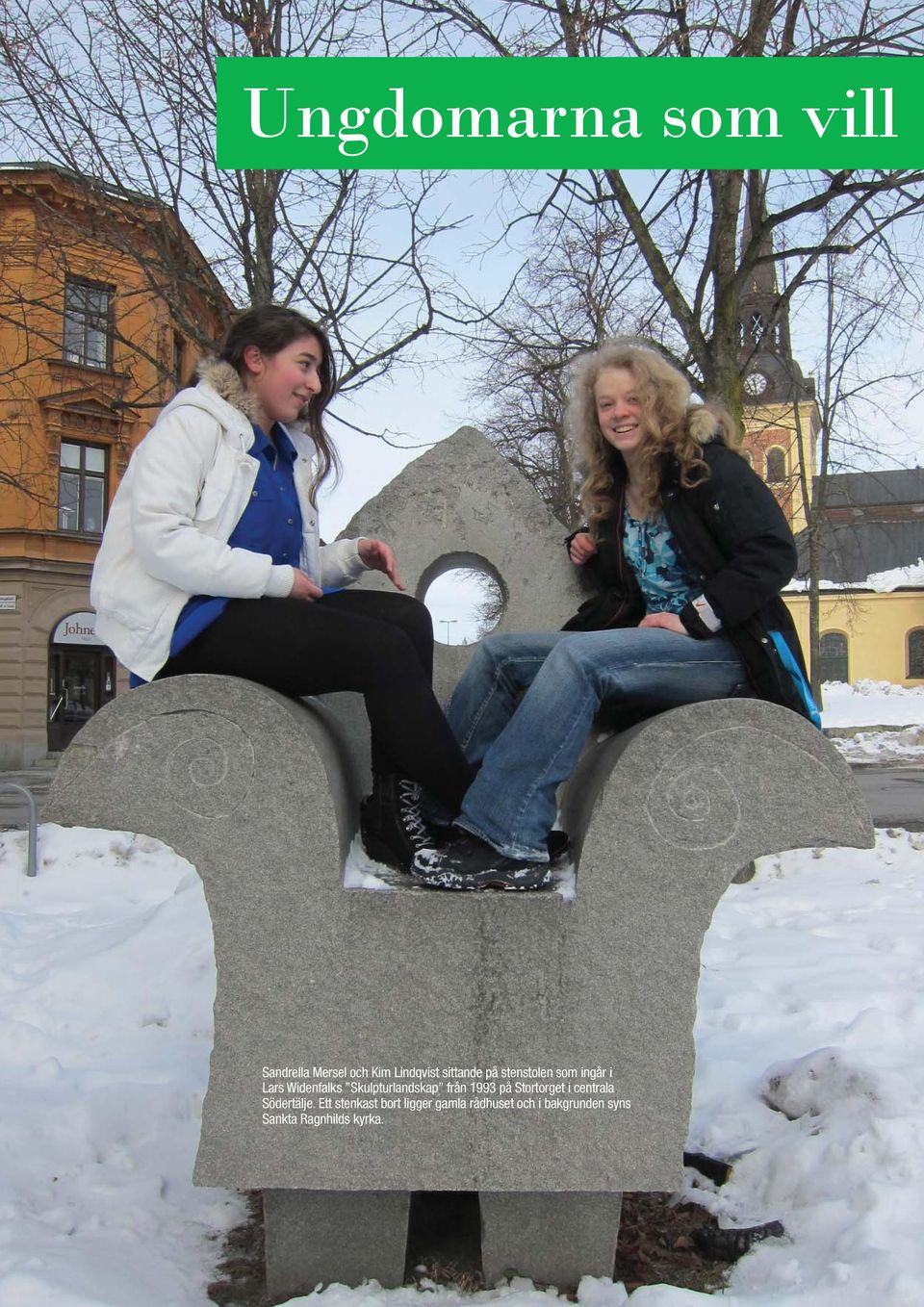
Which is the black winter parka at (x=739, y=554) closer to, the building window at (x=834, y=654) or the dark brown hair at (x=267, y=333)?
the dark brown hair at (x=267, y=333)

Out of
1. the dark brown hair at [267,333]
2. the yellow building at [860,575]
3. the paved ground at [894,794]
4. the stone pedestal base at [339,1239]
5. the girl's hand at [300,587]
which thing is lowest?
the stone pedestal base at [339,1239]

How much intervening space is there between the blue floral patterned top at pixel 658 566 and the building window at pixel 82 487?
17.6 metres

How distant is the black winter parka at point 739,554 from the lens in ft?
8.82

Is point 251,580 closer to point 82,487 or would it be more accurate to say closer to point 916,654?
point 82,487

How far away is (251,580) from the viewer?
252 cm

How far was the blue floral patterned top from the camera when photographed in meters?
3.02

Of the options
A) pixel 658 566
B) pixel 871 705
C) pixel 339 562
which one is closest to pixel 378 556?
pixel 339 562

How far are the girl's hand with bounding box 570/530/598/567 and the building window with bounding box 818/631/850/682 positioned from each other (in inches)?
1433

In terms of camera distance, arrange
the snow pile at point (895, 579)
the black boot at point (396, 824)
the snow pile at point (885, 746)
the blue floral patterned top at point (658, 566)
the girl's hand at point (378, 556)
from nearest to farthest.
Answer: the black boot at point (396, 824) < the blue floral patterned top at point (658, 566) < the girl's hand at point (378, 556) < the snow pile at point (885, 746) < the snow pile at point (895, 579)

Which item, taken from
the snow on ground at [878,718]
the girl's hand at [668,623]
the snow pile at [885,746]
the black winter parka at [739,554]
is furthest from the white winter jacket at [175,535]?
the snow pile at [885,746]

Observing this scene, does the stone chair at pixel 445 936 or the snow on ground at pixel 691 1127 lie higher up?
the stone chair at pixel 445 936

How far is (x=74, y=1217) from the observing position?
2803 mm

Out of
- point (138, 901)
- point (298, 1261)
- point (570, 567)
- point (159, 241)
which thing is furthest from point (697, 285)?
point (298, 1261)

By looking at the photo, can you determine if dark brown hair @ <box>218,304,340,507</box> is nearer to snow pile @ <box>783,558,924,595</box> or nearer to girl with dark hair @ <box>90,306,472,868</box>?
girl with dark hair @ <box>90,306,472,868</box>
